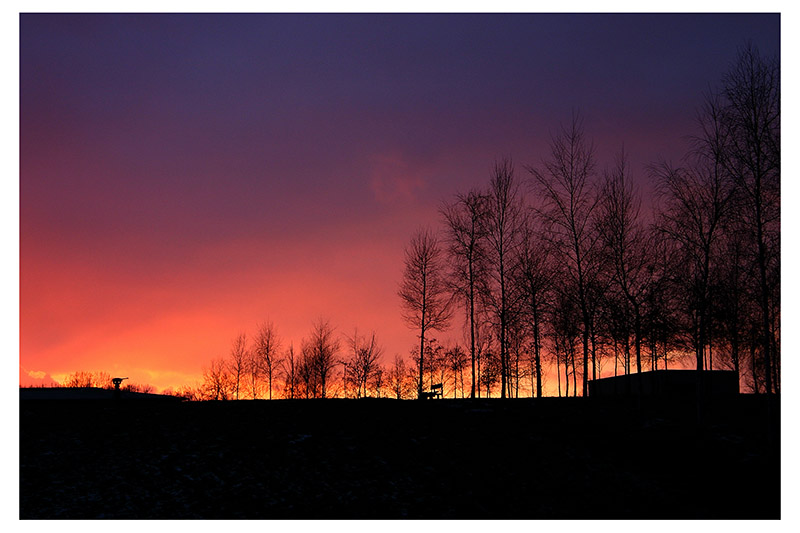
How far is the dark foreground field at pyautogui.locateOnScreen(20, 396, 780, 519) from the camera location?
1448 cm

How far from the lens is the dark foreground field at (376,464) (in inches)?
570

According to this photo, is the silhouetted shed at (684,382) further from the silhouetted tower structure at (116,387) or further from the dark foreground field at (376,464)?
the silhouetted tower structure at (116,387)

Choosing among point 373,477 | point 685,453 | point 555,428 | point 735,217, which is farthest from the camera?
point 555,428

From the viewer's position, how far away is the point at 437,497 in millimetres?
15242

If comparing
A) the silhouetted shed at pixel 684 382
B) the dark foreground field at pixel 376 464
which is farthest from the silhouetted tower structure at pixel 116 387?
the silhouetted shed at pixel 684 382

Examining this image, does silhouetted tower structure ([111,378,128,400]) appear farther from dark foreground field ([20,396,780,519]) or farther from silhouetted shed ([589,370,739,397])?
silhouetted shed ([589,370,739,397])

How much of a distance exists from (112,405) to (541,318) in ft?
62.9

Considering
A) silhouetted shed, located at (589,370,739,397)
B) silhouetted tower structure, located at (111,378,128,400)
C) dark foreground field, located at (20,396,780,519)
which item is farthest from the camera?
silhouetted shed, located at (589,370,739,397)

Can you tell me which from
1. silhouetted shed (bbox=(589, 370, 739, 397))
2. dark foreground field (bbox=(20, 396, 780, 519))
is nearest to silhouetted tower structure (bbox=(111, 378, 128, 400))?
dark foreground field (bbox=(20, 396, 780, 519))

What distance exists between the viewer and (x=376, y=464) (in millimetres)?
17328

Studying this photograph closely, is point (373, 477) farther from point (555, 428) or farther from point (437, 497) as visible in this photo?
point (555, 428)
